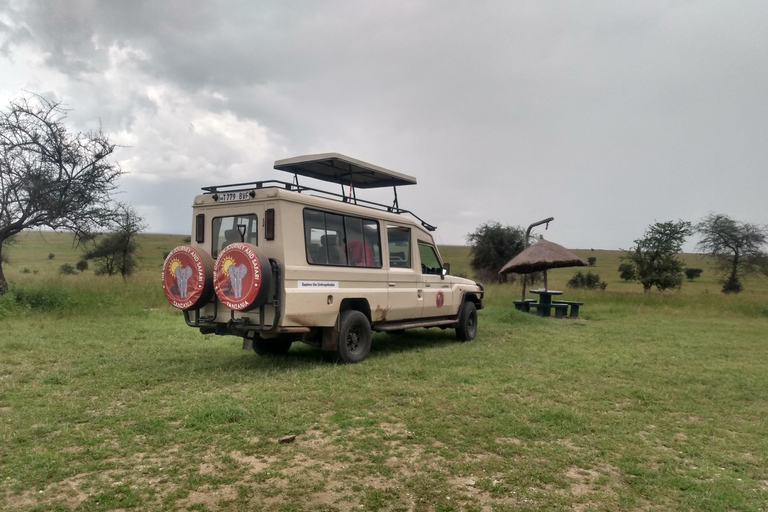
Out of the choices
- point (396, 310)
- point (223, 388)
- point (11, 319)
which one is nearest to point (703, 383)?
point (396, 310)

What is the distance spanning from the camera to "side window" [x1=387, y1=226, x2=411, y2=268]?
906cm

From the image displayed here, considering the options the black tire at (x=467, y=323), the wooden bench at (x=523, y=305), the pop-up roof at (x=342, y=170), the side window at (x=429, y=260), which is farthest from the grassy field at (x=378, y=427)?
the wooden bench at (x=523, y=305)

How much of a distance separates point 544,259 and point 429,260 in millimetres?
6686

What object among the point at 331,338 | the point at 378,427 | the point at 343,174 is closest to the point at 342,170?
the point at 343,174

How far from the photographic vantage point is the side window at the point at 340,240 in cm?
734

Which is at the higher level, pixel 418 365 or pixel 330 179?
pixel 330 179

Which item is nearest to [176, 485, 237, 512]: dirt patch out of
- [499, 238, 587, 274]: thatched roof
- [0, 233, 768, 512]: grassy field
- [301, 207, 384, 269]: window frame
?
[0, 233, 768, 512]: grassy field

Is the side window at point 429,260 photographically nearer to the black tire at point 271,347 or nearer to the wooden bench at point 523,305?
the black tire at point 271,347

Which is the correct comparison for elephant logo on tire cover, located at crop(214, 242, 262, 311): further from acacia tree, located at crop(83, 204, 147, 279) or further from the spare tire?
acacia tree, located at crop(83, 204, 147, 279)

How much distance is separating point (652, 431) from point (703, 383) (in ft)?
9.23

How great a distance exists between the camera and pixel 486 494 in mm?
3598

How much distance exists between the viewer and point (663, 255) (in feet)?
85.0

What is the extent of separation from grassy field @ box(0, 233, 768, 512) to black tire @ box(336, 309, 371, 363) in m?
0.30

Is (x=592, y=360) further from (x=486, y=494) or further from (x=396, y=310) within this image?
(x=486, y=494)
